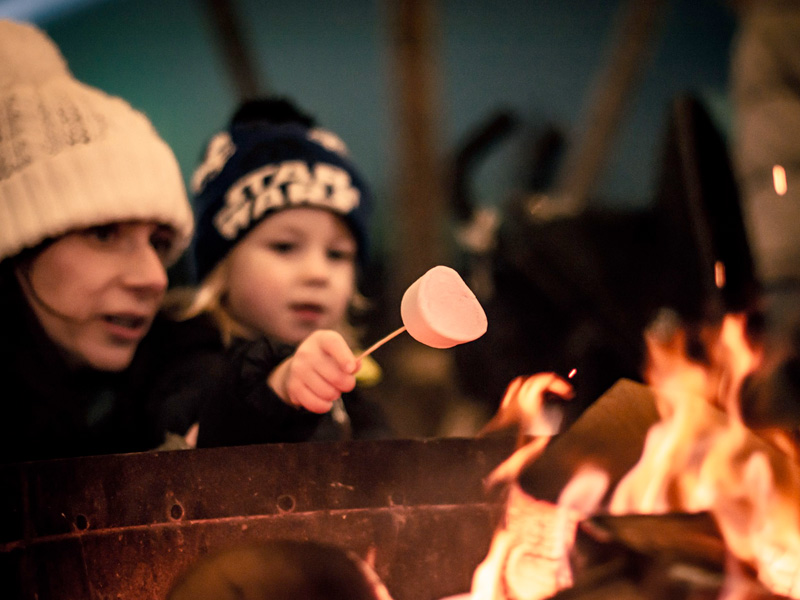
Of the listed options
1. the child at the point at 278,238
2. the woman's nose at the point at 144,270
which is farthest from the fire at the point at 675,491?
the woman's nose at the point at 144,270

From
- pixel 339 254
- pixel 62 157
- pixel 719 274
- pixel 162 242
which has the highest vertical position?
pixel 62 157

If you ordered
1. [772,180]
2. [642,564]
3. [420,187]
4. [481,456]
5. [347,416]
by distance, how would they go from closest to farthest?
[642,564]
[481,456]
[347,416]
[772,180]
[420,187]

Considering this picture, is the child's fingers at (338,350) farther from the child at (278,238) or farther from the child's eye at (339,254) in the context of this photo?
the child's eye at (339,254)


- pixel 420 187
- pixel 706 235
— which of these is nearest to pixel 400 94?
pixel 420 187

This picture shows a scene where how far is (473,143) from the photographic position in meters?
3.31

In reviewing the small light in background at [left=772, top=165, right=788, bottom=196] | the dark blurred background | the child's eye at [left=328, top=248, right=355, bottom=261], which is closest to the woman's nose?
the child's eye at [left=328, top=248, right=355, bottom=261]

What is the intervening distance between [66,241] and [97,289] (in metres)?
0.09

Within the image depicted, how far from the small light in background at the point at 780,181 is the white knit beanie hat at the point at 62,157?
1634mm

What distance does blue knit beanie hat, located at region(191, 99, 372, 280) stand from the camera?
1.25 meters

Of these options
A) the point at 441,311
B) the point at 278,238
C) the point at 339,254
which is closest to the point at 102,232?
the point at 278,238

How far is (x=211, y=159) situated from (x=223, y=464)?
2.62 ft

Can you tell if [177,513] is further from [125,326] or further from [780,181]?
[780,181]

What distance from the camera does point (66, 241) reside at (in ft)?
3.32

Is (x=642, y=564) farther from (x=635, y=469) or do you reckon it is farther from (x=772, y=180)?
(x=772, y=180)
